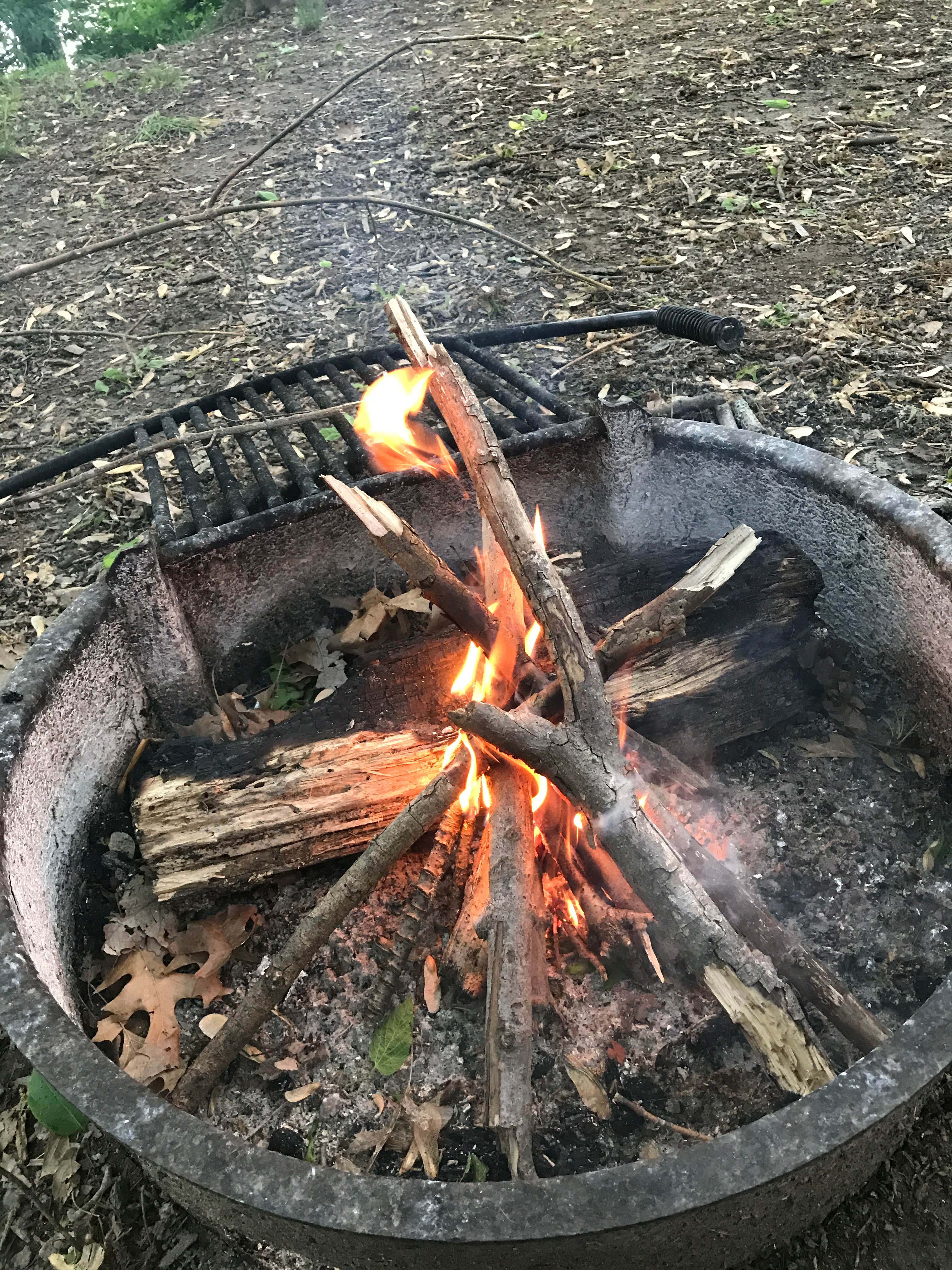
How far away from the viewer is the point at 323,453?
118 inches

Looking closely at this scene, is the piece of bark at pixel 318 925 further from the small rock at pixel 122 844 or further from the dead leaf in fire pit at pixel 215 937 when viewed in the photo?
the small rock at pixel 122 844

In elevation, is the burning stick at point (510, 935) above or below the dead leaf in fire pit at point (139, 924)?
above

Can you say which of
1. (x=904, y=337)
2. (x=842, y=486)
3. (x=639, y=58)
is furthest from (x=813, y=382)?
(x=639, y=58)

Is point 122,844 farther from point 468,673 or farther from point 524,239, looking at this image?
point 524,239

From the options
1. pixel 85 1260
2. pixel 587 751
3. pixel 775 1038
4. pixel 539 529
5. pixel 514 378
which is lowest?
pixel 85 1260

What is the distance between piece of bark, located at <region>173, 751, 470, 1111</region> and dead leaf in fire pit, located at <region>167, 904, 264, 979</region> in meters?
0.33

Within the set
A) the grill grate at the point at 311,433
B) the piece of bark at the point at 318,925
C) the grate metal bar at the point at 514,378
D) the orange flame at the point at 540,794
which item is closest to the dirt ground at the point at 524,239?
the piece of bark at the point at 318,925

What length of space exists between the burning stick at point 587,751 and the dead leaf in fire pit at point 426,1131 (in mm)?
679

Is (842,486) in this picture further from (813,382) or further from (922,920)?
(813,382)

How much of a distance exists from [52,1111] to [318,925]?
0.90 metres

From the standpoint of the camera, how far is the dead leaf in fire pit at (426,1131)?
2.04 meters

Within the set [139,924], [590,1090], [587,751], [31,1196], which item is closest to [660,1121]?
[590,1090]

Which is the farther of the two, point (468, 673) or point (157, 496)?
point (157, 496)

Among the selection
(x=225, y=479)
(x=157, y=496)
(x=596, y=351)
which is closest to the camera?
(x=157, y=496)
